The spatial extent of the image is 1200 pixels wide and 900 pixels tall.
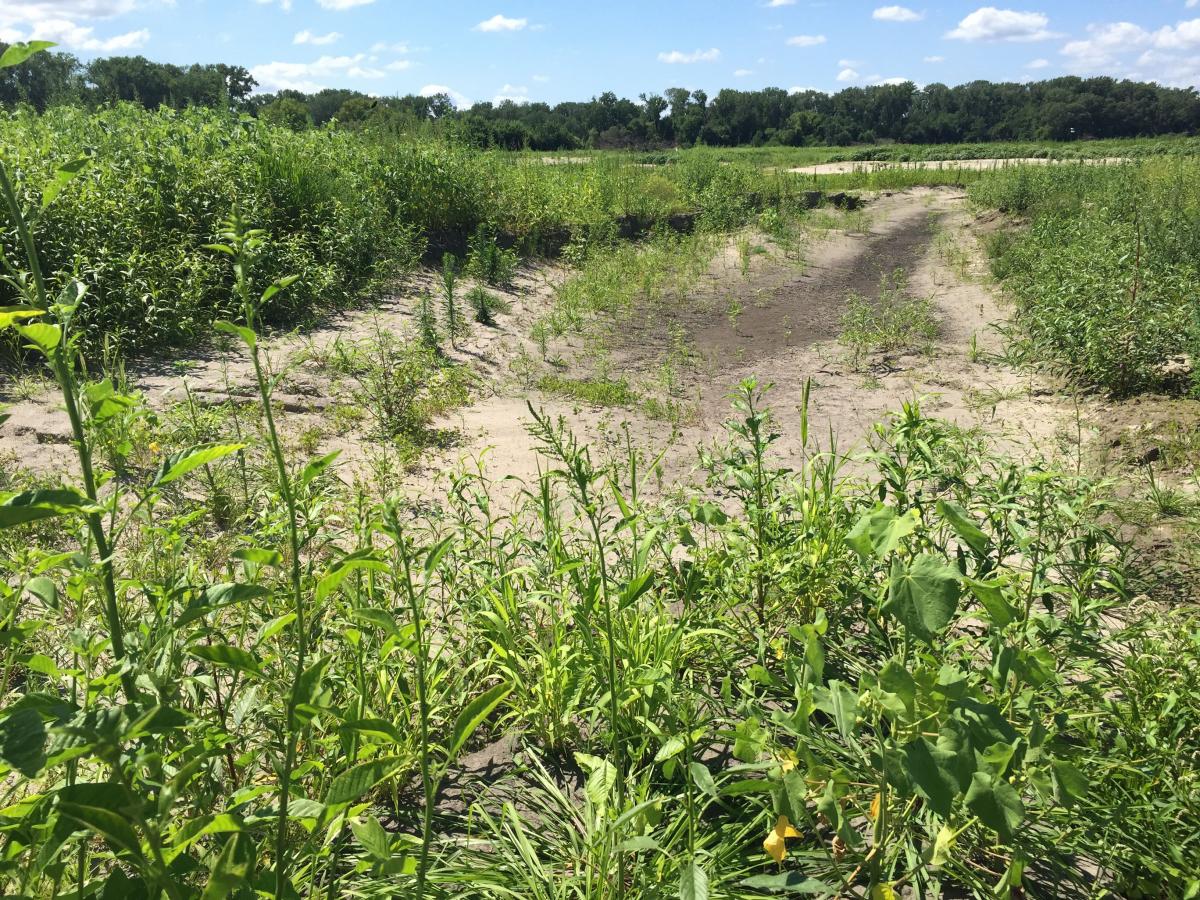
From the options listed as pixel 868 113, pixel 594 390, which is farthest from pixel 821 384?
pixel 868 113

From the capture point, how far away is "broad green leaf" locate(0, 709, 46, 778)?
0.80 m

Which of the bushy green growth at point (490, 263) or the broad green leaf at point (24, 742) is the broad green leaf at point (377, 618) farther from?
A: the bushy green growth at point (490, 263)

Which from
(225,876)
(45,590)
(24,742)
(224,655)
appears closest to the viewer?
(24,742)

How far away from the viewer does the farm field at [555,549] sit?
1229mm

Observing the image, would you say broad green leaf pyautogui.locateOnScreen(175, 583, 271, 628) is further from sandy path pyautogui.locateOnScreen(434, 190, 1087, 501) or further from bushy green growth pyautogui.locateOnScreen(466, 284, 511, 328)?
bushy green growth pyautogui.locateOnScreen(466, 284, 511, 328)

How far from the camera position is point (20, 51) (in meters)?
0.99

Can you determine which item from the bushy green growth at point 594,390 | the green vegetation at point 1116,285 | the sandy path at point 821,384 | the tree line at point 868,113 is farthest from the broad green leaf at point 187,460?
the tree line at point 868,113

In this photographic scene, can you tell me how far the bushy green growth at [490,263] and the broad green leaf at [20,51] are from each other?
7.82 metres

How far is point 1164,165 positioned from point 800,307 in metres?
9.69

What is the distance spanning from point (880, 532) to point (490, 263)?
8.09m

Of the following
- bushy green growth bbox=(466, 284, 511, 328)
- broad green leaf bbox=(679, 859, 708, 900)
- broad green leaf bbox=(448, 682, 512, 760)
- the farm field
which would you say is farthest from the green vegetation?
broad green leaf bbox=(448, 682, 512, 760)

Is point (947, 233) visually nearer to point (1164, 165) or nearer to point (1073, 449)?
point (1164, 165)

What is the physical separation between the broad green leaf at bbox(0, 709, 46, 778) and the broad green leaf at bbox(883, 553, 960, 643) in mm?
1063

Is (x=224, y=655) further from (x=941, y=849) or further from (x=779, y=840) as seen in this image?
(x=941, y=849)
